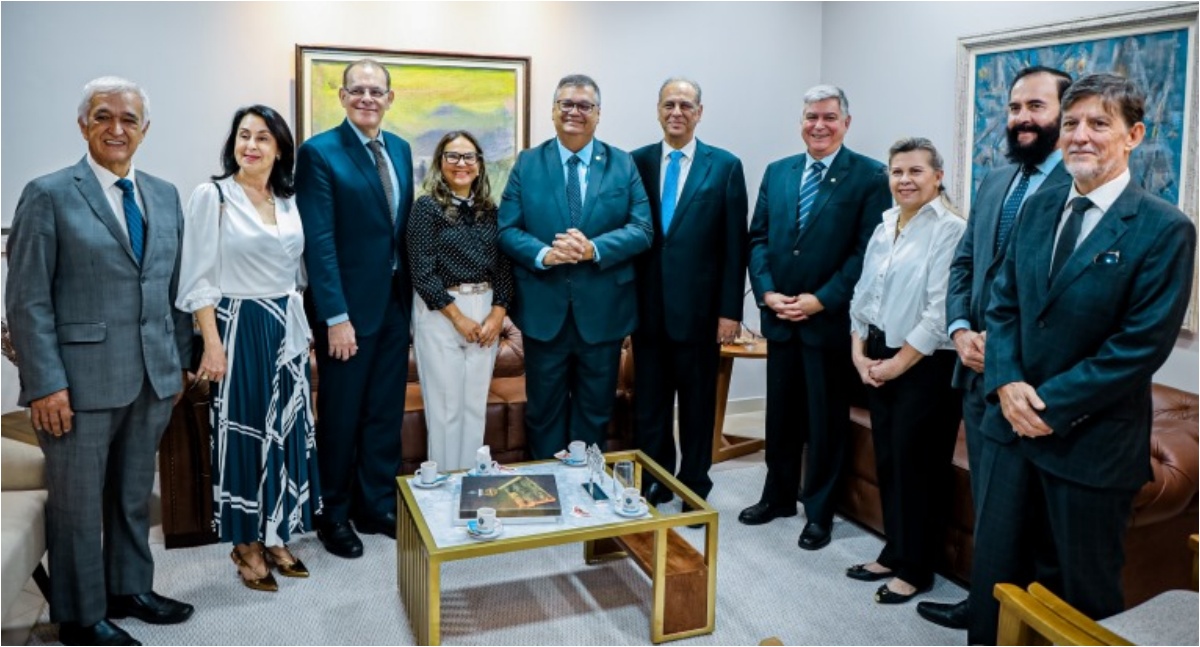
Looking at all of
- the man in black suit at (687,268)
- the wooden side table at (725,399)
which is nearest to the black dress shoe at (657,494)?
the man in black suit at (687,268)

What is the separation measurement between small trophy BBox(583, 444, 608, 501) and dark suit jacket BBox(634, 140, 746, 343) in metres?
0.74

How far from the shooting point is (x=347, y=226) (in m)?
A: 3.17

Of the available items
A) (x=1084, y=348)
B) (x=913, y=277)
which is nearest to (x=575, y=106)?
(x=913, y=277)

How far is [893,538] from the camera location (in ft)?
10.1

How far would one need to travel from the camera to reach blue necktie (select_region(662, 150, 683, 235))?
352cm

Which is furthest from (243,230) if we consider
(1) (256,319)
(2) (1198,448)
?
(2) (1198,448)

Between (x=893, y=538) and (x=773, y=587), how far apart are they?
413 millimetres

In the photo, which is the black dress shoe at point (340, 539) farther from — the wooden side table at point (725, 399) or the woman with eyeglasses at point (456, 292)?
the wooden side table at point (725, 399)

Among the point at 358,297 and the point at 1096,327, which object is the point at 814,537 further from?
the point at 358,297

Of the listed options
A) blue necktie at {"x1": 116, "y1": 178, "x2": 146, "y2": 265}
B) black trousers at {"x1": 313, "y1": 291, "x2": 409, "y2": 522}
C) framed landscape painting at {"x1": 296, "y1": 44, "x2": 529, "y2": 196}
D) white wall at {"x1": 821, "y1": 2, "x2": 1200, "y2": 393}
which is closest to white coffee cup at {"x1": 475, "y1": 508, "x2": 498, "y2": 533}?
black trousers at {"x1": 313, "y1": 291, "x2": 409, "y2": 522}

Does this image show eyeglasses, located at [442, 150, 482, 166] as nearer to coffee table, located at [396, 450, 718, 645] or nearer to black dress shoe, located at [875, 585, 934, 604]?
coffee table, located at [396, 450, 718, 645]

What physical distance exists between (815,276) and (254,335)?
184cm

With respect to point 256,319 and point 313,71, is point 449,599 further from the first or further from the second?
point 313,71

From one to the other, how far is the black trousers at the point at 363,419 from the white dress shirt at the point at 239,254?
10.4 inches
